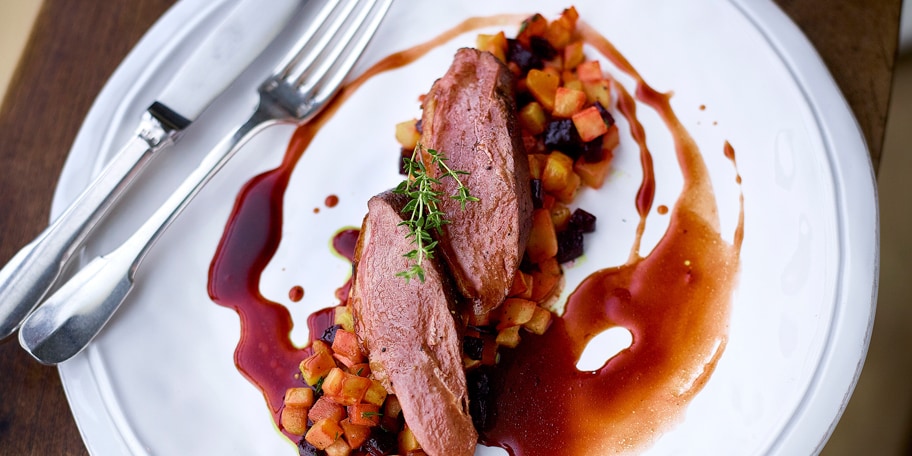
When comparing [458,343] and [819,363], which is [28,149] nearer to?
[458,343]

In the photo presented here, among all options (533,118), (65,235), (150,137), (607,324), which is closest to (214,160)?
(150,137)

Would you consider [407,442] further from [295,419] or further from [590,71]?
[590,71]

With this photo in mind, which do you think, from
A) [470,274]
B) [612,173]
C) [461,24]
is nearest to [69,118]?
[461,24]

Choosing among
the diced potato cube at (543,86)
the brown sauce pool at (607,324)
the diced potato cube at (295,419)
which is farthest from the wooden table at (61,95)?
the diced potato cube at (543,86)

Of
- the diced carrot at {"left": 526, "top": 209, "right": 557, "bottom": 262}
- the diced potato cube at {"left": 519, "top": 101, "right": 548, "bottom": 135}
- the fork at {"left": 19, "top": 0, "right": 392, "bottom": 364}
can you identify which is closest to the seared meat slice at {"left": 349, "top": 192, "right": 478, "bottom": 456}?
the diced carrot at {"left": 526, "top": 209, "right": 557, "bottom": 262}

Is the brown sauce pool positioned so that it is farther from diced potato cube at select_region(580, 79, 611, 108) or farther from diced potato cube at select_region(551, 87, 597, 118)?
diced potato cube at select_region(551, 87, 597, 118)

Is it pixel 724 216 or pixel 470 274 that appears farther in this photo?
pixel 724 216
